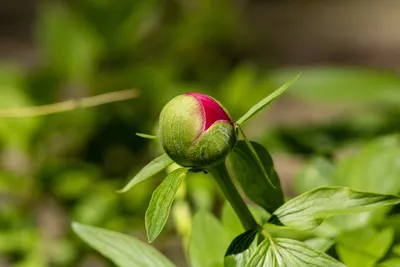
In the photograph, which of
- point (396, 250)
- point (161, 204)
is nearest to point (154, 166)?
point (161, 204)

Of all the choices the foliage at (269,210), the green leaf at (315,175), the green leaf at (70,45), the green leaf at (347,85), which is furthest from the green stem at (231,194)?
the green leaf at (70,45)

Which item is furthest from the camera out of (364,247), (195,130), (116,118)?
(116,118)

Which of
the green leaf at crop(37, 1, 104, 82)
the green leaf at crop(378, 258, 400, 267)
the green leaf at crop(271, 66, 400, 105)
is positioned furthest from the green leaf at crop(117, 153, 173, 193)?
the green leaf at crop(37, 1, 104, 82)

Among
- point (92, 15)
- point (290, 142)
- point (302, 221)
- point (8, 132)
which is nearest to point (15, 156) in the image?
point (8, 132)

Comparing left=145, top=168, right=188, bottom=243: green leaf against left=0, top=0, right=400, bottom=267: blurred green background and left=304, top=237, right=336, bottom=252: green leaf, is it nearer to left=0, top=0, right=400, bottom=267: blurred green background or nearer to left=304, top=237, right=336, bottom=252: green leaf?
left=304, top=237, right=336, bottom=252: green leaf

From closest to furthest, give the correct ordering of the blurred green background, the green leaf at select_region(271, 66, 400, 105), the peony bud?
the peony bud, the blurred green background, the green leaf at select_region(271, 66, 400, 105)

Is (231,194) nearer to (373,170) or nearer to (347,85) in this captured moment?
(373,170)
